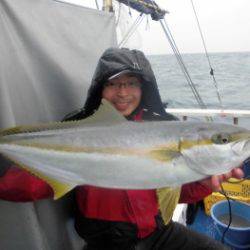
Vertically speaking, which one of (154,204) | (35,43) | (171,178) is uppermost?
(35,43)

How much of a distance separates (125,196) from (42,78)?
1.05 meters

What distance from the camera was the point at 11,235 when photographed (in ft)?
7.67

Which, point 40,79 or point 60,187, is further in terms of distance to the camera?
point 40,79

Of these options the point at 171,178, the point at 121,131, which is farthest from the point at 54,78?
the point at 171,178

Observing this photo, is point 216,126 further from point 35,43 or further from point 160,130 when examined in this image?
point 35,43

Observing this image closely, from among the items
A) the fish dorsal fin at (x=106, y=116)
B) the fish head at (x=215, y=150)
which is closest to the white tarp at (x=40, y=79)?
the fish dorsal fin at (x=106, y=116)

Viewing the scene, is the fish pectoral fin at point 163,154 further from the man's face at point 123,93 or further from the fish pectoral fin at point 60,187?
the man's face at point 123,93

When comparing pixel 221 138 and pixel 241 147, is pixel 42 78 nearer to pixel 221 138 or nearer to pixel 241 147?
pixel 221 138

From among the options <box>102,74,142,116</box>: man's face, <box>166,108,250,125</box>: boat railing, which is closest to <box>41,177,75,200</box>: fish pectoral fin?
<box>102,74,142,116</box>: man's face

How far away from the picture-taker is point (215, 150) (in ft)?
6.15

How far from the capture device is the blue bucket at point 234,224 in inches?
145

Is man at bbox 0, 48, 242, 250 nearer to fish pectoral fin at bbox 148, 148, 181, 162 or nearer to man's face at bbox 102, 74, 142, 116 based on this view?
man's face at bbox 102, 74, 142, 116

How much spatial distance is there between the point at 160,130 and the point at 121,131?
20 centimetres

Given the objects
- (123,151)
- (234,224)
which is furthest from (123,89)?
(234,224)
